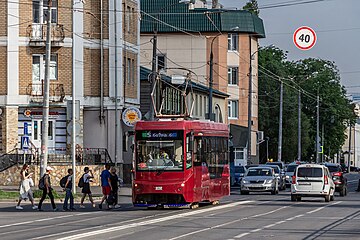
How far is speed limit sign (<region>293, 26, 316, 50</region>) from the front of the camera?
112ft

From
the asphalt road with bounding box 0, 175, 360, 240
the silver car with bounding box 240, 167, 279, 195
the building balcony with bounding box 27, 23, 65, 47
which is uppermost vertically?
the building balcony with bounding box 27, 23, 65, 47

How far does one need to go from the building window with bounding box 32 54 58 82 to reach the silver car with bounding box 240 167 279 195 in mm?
12935

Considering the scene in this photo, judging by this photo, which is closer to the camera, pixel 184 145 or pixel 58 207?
pixel 184 145

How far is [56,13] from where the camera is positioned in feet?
180

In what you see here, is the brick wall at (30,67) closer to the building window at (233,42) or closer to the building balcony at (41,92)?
the building balcony at (41,92)

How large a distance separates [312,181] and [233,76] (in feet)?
163

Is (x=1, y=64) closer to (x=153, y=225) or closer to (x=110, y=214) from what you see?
(x=110, y=214)

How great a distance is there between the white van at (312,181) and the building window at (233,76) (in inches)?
1910

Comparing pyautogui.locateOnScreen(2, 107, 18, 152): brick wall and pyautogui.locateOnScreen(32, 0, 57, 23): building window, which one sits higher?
pyautogui.locateOnScreen(32, 0, 57, 23): building window

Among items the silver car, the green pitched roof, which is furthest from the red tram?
the green pitched roof

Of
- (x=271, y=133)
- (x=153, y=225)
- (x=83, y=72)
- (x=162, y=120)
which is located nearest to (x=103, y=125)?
(x=83, y=72)

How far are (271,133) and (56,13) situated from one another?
60.9 metres

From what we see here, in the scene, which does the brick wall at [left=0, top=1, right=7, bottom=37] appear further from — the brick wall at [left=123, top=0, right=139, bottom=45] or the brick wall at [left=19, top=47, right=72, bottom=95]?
the brick wall at [left=123, top=0, right=139, bottom=45]

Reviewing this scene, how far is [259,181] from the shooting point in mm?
50062
